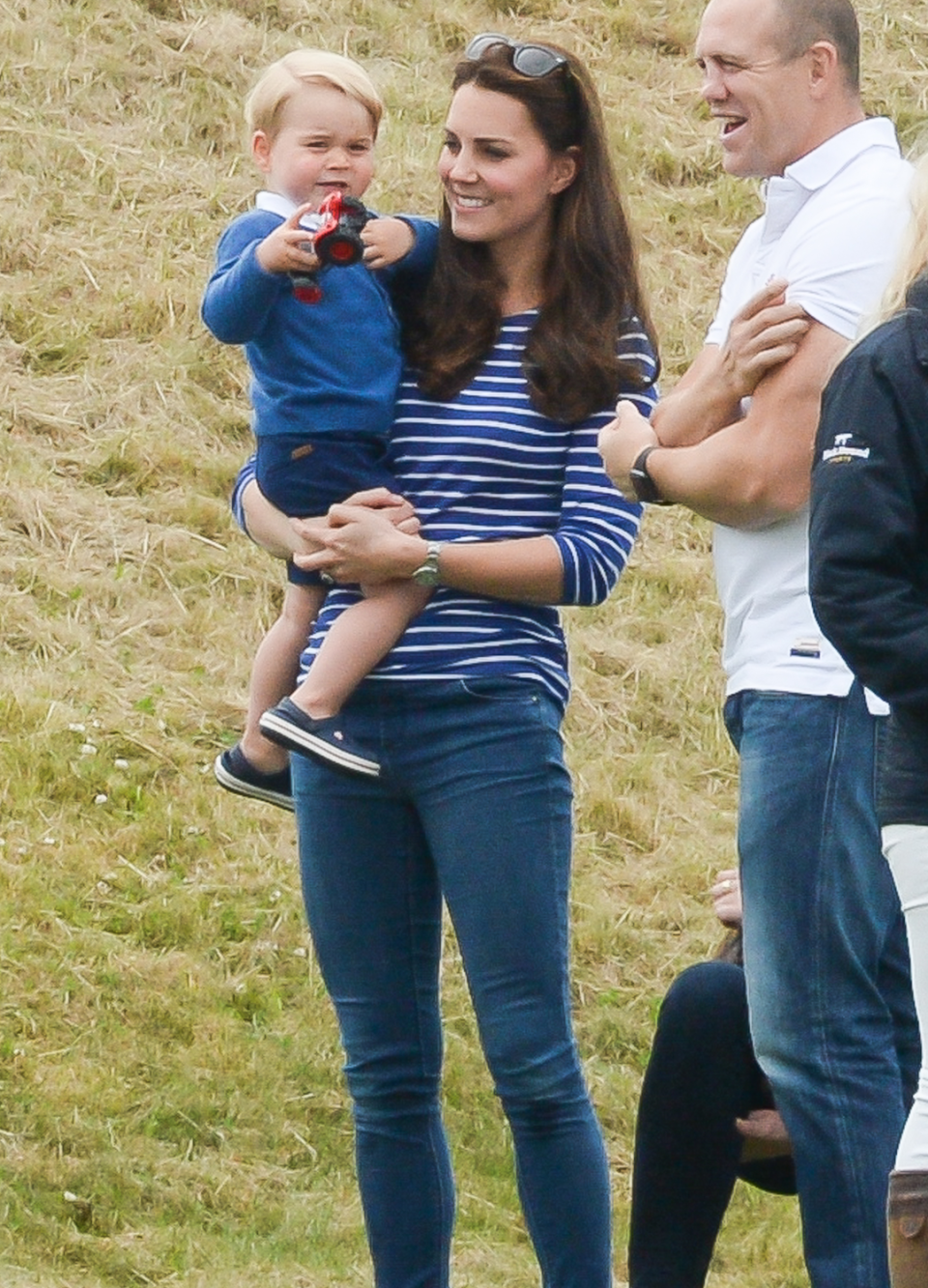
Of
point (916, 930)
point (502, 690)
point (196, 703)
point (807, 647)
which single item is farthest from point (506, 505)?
point (196, 703)

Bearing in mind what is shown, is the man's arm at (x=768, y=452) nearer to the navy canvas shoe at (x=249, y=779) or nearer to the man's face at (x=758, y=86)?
the man's face at (x=758, y=86)

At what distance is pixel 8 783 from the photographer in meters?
5.30

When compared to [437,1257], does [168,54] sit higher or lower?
higher

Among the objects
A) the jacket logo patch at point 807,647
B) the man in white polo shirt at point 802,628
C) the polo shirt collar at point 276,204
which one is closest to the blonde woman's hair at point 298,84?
the polo shirt collar at point 276,204

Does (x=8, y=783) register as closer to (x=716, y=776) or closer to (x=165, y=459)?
(x=165, y=459)

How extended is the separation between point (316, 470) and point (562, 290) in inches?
17.5

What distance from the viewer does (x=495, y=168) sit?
309cm

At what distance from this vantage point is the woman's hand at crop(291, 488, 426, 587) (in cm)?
300

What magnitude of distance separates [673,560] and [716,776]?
37.8 inches

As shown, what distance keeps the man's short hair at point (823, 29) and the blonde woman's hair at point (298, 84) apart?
0.73 m

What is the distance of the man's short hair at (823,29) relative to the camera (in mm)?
2820

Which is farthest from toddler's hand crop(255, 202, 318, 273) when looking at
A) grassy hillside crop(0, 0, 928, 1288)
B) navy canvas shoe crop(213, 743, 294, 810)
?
grassy hillside crop(0, 0, 928, 1288)

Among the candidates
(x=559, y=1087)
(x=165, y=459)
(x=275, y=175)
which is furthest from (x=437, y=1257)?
(x=165, y=459)

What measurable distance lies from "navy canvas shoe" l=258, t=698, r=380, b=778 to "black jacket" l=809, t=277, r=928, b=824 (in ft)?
2.55
